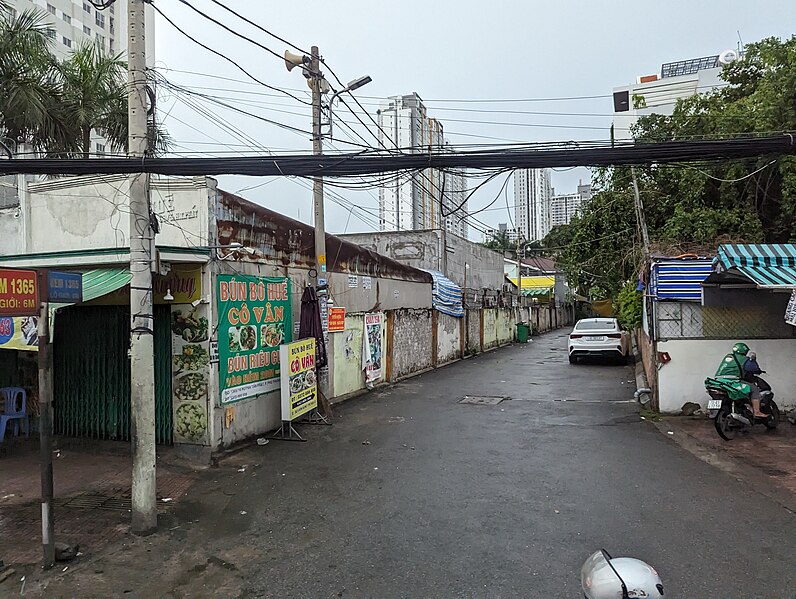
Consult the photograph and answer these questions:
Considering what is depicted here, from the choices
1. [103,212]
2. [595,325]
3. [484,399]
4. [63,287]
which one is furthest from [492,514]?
[595,325]

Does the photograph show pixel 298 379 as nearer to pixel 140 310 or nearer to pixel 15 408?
pixel 140 310

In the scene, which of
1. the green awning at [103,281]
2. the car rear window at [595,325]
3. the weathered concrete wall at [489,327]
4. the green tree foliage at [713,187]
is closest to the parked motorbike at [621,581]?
the green awning at [103,281]

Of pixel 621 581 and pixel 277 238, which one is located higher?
pixel 277 238

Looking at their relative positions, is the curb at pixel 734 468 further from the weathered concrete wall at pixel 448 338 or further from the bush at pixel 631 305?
the weathered concrete wall at pixel 448 338

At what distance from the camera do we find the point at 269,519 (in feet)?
18.8

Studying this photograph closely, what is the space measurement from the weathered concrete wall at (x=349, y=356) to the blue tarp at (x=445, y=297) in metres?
6.68

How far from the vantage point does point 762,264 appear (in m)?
8.01

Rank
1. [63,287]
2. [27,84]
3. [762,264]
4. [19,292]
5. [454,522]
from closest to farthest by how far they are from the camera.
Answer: [19,292] < [63,287] < [454,522] < [762,264] < [27,84]

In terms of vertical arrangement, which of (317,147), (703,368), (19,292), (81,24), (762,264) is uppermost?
(81,24)

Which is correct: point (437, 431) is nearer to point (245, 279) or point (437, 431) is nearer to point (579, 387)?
point (245, 279)

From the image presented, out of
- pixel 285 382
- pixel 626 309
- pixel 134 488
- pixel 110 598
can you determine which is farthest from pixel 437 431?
pixel 626 309

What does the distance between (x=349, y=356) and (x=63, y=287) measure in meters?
8.31

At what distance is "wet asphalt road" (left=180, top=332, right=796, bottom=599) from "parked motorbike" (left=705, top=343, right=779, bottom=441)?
974 mm

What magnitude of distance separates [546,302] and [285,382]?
40991 mm
